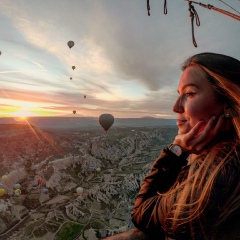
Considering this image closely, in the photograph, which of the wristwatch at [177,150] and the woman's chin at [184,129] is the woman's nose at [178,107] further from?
the wristwatch at [177,150]

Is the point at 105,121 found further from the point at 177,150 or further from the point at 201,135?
the point at 201,135

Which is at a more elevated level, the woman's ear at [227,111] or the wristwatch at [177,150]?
the woman's ear at [227,111]

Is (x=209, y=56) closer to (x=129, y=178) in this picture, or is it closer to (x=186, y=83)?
(x=186, y=83)

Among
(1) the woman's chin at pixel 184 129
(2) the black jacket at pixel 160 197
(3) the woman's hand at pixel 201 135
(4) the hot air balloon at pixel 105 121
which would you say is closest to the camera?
(2) the black jacket at pixel 160 197

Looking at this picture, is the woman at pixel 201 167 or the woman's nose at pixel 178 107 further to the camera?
the woman's nose at pixel 178 107

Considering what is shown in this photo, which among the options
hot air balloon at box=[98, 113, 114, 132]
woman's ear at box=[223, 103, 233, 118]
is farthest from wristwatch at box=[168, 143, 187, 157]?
hot air balloon at box=[98, 113, 114, 132]

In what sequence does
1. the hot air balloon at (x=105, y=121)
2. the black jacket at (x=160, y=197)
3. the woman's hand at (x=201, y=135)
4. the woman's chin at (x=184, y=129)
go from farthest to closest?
1. the hot air balloon at (x=105, y=121)
2. the woman's chin at (x=184, y=129)
3. the woman's hand at (x=201, y=135)
4. the black jacket at (x=160, y=197)

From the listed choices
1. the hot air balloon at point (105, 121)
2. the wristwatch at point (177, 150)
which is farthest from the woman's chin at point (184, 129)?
the hot air balloon at point (105, 121)
